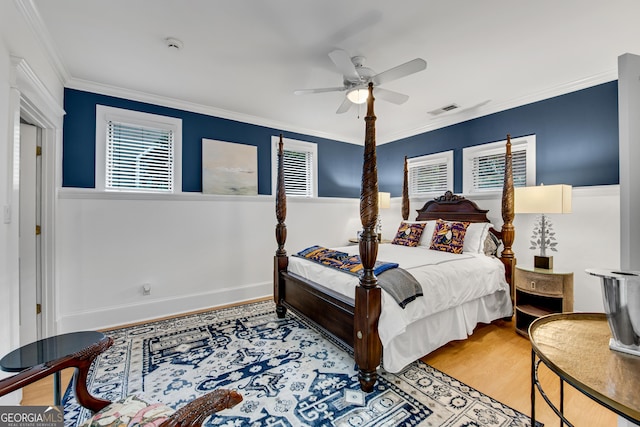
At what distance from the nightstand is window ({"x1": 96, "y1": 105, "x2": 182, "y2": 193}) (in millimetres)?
4102

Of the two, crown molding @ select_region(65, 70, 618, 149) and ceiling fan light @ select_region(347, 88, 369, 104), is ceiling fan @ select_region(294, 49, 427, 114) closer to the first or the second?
ceiling fan light @ select_region(347, 88, 369, 104)

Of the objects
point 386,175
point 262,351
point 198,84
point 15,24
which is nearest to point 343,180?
point 386,175

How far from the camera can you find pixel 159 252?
3367 millimetres

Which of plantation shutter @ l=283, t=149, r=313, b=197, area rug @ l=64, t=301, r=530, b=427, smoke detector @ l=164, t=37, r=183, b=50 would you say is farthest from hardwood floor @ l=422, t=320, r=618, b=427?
smoke detector @ l=164, t=37, r=183, b=50

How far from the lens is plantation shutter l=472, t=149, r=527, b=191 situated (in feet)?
11.3

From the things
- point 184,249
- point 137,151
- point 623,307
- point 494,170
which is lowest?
point 184,249

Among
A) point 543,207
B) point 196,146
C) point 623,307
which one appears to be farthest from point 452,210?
point 196,146

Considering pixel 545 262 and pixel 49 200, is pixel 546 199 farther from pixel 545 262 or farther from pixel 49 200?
pixel 49 200

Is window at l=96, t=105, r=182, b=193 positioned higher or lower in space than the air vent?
lower

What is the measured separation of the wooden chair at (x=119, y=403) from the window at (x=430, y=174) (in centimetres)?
410

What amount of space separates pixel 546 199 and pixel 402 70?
1924 millimetres

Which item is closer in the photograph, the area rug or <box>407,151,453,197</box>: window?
the area rug

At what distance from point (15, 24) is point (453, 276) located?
375cm

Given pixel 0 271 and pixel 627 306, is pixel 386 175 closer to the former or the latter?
pixel 627 306
